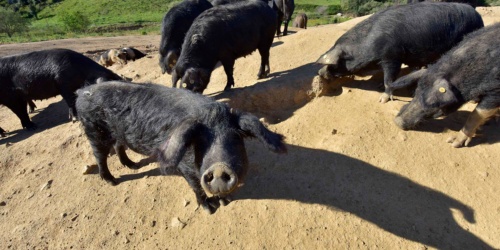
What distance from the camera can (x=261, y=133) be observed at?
3467 millimetres

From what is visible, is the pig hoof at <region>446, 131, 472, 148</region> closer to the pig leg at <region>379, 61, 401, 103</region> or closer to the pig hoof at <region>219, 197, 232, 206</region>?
the pig leg at <region>379, 61, 401, 103</region>

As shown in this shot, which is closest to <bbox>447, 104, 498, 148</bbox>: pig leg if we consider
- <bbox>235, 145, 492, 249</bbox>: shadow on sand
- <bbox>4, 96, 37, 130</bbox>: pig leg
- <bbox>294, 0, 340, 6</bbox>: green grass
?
<bbox>235, 145, 492, 249</bbox>: shadow on sand

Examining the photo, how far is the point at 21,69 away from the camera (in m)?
8.08

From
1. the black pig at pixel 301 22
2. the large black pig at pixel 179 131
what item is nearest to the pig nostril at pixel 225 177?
the large black pig at pixel 179 131

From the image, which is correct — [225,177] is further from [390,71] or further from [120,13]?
[120,13]

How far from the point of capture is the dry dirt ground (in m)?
4.00

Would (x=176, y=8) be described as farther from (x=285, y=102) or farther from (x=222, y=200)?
(x=222, y=200)

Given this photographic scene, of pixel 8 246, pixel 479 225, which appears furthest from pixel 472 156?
pixel 8 246

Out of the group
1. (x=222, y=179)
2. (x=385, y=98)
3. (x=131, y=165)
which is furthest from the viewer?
(x=385, y=98)

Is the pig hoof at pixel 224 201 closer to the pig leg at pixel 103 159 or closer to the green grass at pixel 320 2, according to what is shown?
the pig leg at pixel 103 159

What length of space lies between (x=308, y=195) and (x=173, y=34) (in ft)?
22.7

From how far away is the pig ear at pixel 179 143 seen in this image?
3.30 metres

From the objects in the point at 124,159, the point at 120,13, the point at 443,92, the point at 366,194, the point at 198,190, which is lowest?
the point at 120,13

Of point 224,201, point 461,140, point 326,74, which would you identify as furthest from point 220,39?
point 461,140
